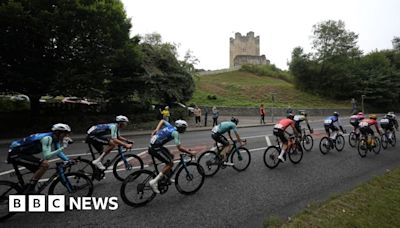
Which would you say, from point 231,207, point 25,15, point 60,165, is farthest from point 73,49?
point 231,207

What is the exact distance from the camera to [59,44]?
60.2 ft

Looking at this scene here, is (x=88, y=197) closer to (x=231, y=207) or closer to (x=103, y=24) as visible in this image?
(x=231, y=207)

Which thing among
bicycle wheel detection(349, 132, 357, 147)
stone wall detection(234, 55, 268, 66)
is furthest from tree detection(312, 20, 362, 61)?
stone wall detection(234, 55, 268, 66)

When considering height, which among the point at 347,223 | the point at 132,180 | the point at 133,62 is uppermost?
the point at 133,62

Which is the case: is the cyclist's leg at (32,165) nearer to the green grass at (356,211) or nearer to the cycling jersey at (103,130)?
the cycling jersey at (103,130)

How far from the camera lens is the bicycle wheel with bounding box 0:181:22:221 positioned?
5.58 meters

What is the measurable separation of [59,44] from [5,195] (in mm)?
14977

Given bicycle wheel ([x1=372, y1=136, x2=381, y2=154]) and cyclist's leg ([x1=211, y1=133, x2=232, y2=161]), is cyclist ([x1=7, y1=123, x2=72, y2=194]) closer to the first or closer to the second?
cyclist's leg ([x1=211, y1=133, x2=232, y2=161])

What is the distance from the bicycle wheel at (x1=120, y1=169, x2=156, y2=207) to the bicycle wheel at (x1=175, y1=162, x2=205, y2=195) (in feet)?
2.72

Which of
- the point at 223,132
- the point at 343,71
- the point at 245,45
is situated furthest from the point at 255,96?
the point at 245,45

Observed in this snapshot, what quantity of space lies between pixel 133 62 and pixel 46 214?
16.0 m

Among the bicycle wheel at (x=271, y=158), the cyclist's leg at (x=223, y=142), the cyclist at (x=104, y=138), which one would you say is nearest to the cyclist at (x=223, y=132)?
the cyclist's leg at (x=223, y=142)

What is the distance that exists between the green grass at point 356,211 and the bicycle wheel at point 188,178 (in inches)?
91.5

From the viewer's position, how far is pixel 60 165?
6.20m
